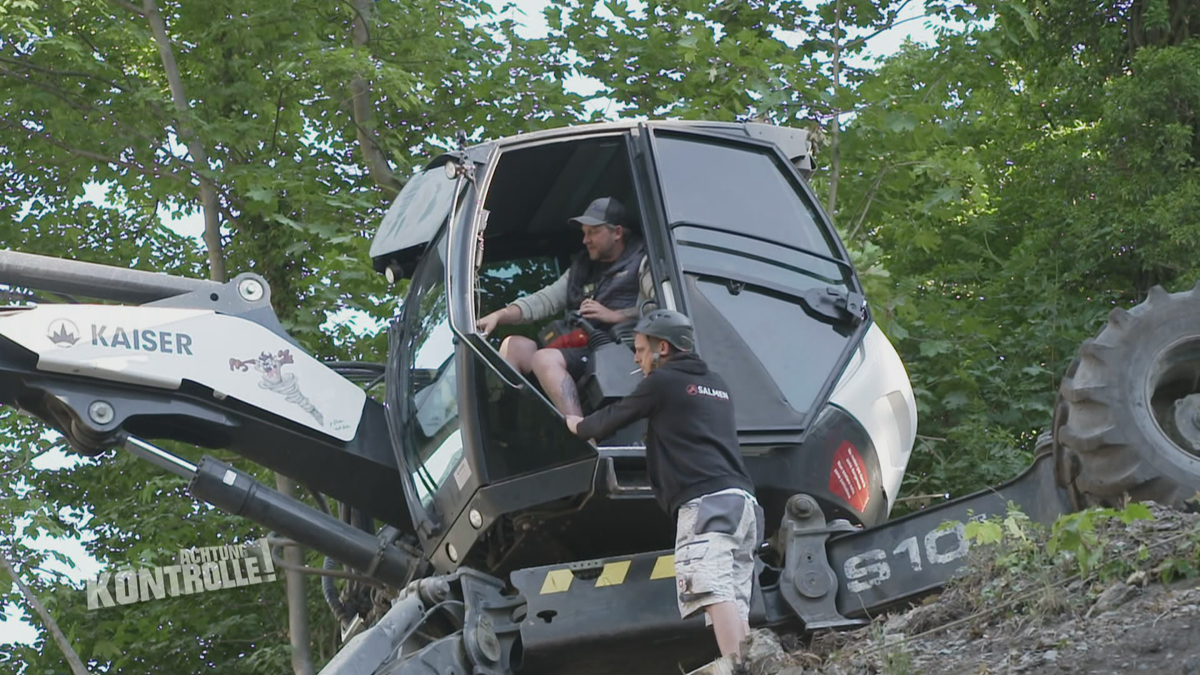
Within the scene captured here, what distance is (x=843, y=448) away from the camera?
7953mm

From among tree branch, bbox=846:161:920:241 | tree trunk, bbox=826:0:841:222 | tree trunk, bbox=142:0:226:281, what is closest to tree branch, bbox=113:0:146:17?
tree trunk, bbox=142:0:226:281

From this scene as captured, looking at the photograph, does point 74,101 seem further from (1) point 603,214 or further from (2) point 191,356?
(1) point 603,214

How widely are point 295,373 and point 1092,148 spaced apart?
9750 mm

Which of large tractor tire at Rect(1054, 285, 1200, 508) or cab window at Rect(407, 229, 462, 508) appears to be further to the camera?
cab window at Rect(407, 229, 462, 508)

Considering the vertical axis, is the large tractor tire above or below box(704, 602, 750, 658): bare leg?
above

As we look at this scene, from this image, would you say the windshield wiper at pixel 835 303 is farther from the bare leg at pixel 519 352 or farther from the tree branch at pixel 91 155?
the tree branch at pixel 91 155

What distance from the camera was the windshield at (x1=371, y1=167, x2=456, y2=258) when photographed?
8.23 m

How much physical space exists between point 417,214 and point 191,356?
1269 mm

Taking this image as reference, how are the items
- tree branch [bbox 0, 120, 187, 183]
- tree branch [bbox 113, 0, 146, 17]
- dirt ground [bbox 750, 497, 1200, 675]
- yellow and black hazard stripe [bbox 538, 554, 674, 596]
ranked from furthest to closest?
tree branch [bbox 0, 120, 187, 183] < tree branch [bbox 113, 0, 146, 17] < yellow and black hazard stripe [bbox 538, 554, 674, 596] < dirt ground [bbox 750, 497, 1200, 675]

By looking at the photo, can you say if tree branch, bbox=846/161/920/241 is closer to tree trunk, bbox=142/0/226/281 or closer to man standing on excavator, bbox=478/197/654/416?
tree trunk, bbox=142/0/226/281

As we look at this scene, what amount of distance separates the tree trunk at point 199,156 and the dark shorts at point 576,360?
692 centimetres

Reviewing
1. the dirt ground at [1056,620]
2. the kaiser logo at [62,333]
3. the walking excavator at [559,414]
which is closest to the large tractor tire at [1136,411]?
the walking excavator at [559,414]

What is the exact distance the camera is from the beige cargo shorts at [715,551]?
21.8 ft

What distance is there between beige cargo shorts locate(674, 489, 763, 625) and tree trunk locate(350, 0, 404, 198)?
26.2 feet
